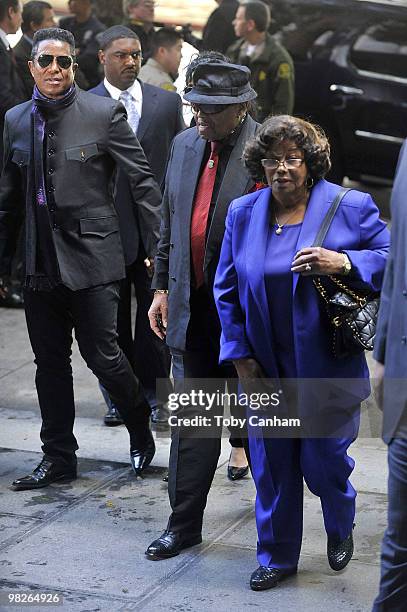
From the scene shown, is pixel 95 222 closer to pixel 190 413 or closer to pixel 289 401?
pixel 190 413

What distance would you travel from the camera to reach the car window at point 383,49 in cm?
1016

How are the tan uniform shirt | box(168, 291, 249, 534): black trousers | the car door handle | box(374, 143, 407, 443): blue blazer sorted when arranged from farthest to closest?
the car door handle
the tan uniform shirt
box(168, 291, 249, 534): black trousers
box(374, 143, 407, 443): blue blazer

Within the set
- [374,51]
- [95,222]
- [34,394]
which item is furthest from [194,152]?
[374,51]

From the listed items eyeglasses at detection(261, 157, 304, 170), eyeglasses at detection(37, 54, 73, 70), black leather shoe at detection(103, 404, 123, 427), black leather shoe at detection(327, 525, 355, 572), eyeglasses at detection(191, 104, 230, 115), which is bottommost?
black leather shoe at detection(103, 404, 123, 427)

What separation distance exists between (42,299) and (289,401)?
5.38ft

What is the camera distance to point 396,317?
402 cm

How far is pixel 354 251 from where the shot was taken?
484 cm

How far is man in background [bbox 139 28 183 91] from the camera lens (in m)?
8.86

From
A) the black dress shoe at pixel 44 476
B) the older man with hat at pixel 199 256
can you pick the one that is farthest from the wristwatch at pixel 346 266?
the black dress shoe at pixel 44 476

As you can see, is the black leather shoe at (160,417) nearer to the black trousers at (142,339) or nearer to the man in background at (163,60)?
the black trousers at (142,339)

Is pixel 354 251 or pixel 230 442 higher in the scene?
pixel 354 251

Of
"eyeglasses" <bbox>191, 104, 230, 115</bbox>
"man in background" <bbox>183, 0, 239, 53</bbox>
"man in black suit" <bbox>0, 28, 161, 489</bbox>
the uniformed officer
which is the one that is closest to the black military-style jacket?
"man in black suit" <bbox>0, 28, 161, 489</bbox>

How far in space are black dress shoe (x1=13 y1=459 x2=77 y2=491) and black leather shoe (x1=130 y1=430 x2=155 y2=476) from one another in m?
0.29

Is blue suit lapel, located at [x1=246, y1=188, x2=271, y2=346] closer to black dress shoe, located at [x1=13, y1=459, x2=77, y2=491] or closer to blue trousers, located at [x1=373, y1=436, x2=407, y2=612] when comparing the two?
blue trousers, located at [x1=373, y1=436, x2=407, y2=612]
